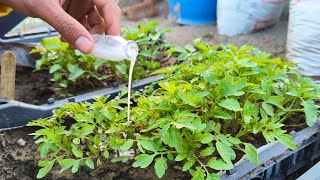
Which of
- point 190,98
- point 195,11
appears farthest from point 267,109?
point 195,11

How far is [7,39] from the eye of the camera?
7.55 ft

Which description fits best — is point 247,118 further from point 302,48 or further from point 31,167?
point 302,48

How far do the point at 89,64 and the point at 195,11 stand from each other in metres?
1.98

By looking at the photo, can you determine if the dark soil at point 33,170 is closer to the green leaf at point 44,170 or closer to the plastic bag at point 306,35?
the green leaf at point 44,170

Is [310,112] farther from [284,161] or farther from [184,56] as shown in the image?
[184,56]

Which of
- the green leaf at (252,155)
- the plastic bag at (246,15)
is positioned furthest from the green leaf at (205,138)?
the plastic bag at (246,15)

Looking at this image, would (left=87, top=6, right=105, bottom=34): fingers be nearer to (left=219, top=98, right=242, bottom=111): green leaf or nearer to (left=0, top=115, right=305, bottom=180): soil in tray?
(left=0, top=115, right=305, bottom=180): soil in tray

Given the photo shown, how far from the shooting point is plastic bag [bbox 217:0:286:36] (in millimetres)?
3057

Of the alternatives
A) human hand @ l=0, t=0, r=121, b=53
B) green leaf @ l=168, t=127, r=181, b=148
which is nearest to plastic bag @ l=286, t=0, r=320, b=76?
human hand @ l=0, t=0, r=121, b=53

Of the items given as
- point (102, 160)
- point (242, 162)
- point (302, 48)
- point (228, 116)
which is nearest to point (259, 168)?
point (242, 162)

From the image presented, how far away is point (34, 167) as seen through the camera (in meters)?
1.40

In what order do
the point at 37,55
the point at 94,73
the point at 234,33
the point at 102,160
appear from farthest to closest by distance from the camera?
the point at 234,33, the point at 37,55, the point at 94,73, the point at 102,160

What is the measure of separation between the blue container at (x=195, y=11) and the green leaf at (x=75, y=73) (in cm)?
200

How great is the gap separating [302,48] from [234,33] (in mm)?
911
